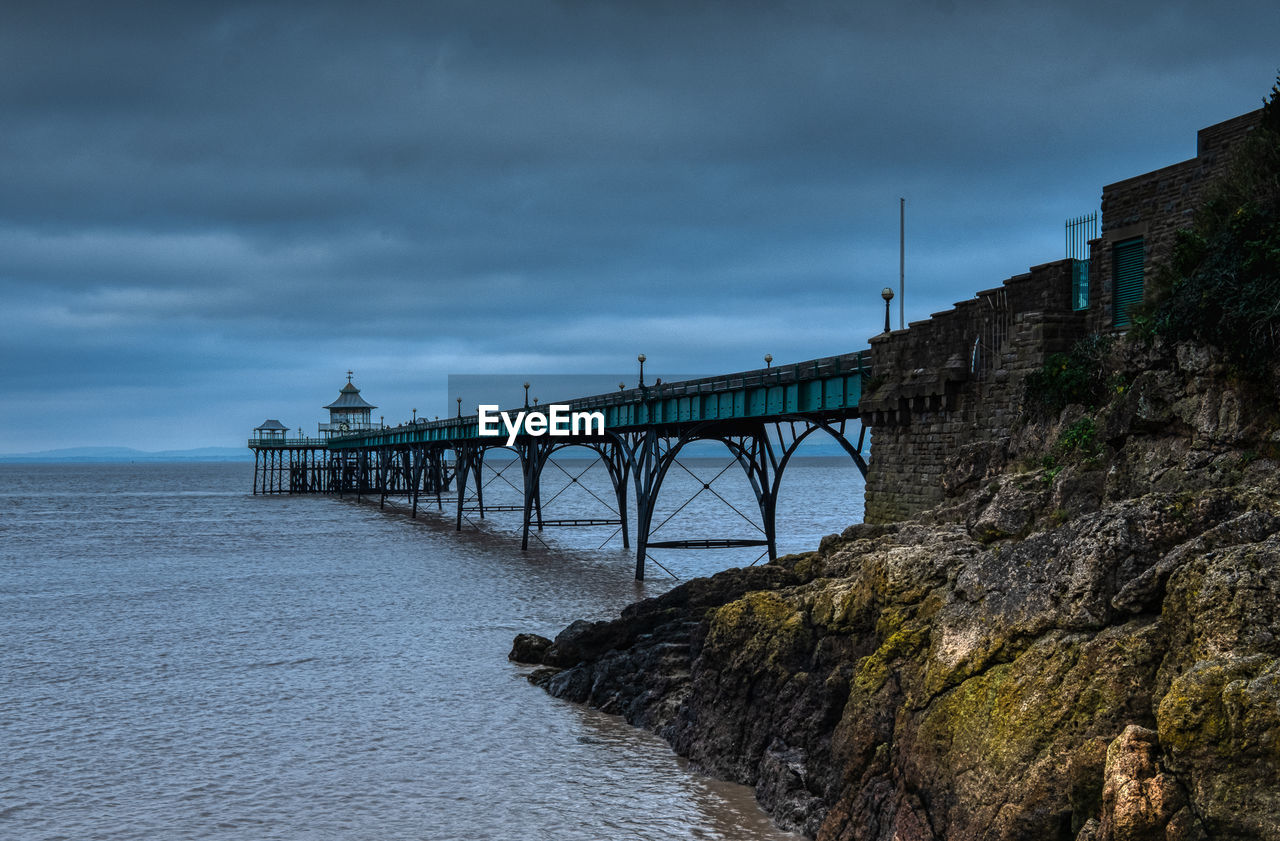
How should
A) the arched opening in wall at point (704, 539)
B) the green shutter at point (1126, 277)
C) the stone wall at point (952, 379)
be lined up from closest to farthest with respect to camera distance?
the green shutter at point (1126, 277) < the stone wall at point (952, 379) < the arched opening in wall at point (704, 539)

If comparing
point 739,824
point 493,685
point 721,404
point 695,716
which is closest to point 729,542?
point 721,404

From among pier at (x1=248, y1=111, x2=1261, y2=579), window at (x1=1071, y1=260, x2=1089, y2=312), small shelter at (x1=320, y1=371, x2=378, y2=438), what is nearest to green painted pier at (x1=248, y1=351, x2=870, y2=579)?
pier at (x1=248, y1=111, x2=1261, y2=579)

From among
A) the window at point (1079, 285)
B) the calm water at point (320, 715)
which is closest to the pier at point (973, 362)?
Result: the window at point (1079, 285)

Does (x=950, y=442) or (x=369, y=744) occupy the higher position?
(x=950, y=442)

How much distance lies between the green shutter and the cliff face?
1.57m

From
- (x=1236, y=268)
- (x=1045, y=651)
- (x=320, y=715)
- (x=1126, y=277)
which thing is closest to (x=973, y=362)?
(x=1126, y=277)

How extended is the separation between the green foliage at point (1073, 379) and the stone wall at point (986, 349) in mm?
576

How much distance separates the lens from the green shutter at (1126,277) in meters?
17.4

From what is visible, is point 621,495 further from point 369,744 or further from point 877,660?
point 877,660

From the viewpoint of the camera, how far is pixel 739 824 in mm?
13391

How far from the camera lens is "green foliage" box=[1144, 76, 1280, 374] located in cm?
1265

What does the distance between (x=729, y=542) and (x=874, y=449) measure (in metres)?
13.2

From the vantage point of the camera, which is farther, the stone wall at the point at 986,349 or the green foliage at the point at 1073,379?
the stone wall at the point at 986,349

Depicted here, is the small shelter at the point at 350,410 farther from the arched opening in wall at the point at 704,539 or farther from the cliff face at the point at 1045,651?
the cliff face at the point at 1045,651
